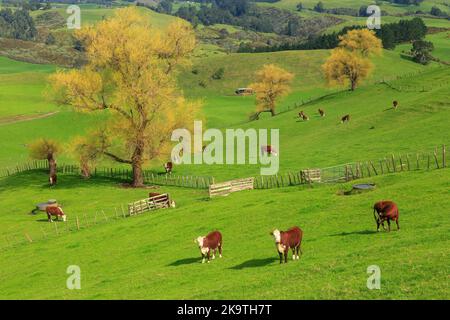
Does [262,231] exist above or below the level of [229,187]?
above

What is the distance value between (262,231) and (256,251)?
4.66m

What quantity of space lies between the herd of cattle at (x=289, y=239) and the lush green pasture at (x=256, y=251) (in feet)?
1.99

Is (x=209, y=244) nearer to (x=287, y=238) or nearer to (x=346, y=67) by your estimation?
(x=287, y=238)

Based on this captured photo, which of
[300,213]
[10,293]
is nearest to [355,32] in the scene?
[300,213]

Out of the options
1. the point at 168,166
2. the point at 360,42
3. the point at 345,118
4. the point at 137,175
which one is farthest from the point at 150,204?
the point at 360,42

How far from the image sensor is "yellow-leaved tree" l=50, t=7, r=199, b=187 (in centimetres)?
5888

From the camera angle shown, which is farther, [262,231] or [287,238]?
[262,231]

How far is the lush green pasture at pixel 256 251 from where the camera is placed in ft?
67.6

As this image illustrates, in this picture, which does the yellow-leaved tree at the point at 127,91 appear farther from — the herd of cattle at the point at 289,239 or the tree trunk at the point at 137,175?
the herd of cattle at the point at 289,239

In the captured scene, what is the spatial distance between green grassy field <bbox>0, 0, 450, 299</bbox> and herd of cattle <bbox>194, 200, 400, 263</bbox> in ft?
2.08

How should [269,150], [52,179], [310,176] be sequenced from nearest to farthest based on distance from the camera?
[310,176] → [52,179] → [269,150]

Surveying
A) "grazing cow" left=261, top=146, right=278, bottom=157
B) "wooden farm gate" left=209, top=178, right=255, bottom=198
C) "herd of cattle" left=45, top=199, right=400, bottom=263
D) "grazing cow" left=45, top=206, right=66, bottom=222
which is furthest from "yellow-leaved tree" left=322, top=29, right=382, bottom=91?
"herd of cattle" left=45, top=199, right=400, bottom=263

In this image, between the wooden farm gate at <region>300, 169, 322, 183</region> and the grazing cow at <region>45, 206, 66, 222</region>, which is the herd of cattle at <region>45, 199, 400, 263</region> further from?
the grazing cow at <region>45, 206, 66, 222</region>

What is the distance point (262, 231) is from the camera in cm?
3325
